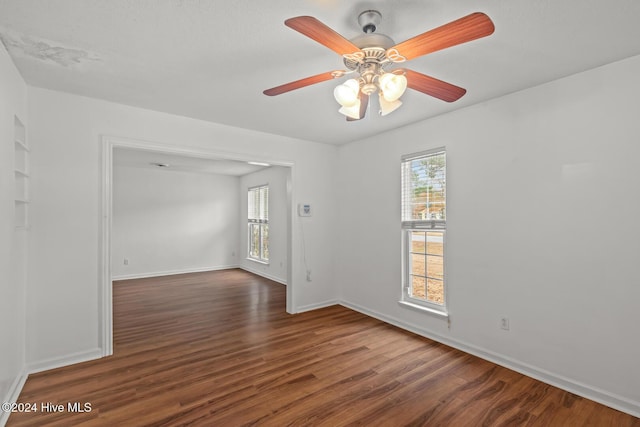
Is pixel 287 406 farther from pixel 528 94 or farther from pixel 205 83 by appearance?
pixel 528 94

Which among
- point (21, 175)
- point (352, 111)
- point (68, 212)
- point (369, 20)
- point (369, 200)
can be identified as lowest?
point (68, 212)

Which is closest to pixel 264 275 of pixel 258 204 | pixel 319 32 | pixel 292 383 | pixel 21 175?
pixel 258 204

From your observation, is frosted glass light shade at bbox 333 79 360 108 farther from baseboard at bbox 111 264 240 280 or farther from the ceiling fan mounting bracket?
baseboard at bbox 111 264 240 280

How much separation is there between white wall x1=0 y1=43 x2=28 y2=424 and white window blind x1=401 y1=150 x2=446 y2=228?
3599 mm

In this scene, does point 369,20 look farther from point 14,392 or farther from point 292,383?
point 14,392

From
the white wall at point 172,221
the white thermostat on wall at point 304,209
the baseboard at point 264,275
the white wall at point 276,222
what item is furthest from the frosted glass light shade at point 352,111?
the white wall at point 172,221

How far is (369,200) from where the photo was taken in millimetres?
4176

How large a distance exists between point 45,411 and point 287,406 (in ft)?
5.65

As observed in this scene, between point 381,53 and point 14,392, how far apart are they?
351 cm

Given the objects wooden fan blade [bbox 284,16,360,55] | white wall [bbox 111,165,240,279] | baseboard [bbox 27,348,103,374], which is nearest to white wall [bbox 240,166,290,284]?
white wall [bbox 111,165,240,279]

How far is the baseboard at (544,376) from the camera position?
84.2 inches

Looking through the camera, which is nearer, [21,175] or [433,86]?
[433,86]

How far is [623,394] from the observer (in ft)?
7.03

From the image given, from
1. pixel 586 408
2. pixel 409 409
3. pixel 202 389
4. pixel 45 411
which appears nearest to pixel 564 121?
pixel 586 408
